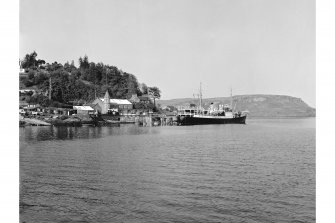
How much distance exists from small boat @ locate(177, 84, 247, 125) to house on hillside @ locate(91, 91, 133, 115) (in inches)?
349

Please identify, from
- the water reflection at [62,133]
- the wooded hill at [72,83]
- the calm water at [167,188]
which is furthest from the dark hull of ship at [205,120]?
the calm water at [167,188]

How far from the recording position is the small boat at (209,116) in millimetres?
52094

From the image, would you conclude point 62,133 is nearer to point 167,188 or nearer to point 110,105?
point 167,188

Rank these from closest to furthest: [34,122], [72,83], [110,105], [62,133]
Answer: [62,133]
[34,122]
[72,83]
[110,105]

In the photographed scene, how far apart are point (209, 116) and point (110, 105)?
52.3 feet

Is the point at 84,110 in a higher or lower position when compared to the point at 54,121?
higher

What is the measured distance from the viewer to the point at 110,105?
185 ft

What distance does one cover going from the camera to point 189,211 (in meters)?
7.59

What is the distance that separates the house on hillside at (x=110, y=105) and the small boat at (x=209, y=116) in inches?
349

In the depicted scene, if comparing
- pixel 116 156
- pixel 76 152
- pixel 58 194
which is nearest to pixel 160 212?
pixel 58 194

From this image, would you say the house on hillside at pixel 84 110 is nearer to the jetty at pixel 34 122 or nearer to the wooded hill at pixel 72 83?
the wooded hill at pixel 72 83

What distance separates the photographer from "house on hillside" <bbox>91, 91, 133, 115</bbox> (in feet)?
182

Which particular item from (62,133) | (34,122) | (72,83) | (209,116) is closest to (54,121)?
(34,122)

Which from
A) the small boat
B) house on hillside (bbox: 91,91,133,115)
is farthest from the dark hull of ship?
house on hillside (bbox: 91,91,133,115)
